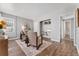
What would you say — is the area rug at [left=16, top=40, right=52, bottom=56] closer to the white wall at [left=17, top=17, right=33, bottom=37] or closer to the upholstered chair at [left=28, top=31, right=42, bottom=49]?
the upholstered chair at [left=28, top=31, right=42, bottom=49]

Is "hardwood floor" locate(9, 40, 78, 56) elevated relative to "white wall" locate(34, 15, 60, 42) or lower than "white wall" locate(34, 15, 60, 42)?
lower

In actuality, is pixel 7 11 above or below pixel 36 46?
above

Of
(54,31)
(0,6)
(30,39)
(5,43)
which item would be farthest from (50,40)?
(0,6)

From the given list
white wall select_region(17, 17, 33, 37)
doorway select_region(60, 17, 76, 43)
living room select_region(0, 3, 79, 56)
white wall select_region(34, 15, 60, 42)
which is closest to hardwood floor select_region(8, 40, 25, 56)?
living room select_region(0, 3, 79, 56)

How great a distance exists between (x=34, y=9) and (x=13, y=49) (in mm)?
985

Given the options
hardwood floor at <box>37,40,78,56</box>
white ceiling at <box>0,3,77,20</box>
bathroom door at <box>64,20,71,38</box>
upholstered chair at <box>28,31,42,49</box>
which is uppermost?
white ceiling at <box>0,3,77,20</box>

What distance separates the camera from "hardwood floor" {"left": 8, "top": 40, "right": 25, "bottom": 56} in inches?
102

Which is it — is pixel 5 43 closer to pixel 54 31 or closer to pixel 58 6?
pixel 54 31

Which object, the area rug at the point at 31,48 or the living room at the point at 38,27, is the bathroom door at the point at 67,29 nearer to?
the living room at the point at 38,27

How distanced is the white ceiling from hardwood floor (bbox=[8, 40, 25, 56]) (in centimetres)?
65

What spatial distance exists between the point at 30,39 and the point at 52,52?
22.3 inches

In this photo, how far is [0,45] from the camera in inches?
101

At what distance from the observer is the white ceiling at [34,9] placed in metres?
2.57

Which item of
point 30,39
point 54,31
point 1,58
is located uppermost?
point 54,31
